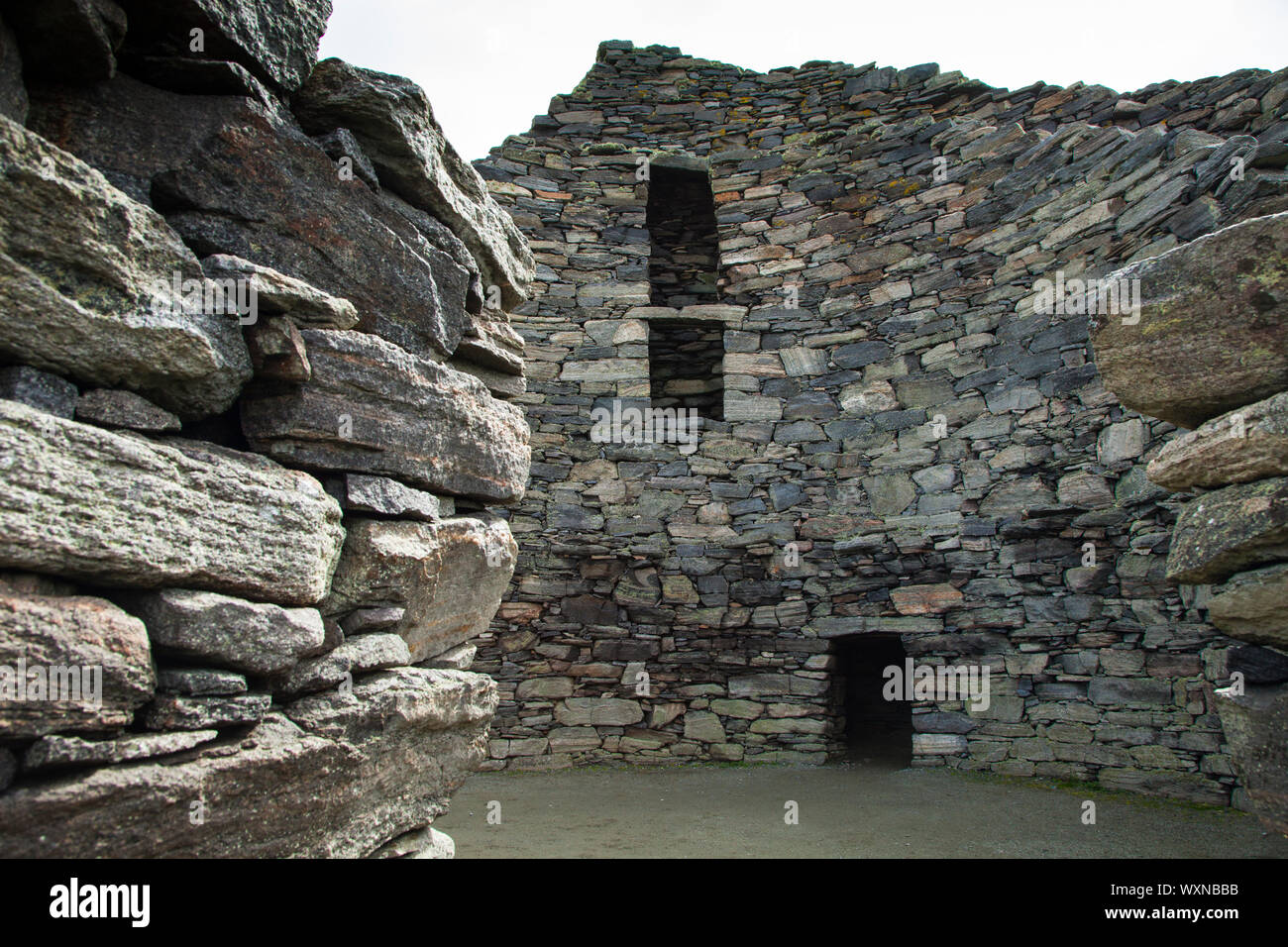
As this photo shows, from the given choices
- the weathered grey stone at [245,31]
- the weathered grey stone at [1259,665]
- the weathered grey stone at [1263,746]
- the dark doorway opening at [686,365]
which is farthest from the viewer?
the dark doorway opening at [686,365]

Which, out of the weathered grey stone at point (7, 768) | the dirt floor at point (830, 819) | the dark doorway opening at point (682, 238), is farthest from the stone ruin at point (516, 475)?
the dark doorway opening at point (682, 238)

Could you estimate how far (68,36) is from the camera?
5.38 feet

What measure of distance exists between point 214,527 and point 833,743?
622 cm

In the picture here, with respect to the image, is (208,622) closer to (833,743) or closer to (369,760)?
(369,760)

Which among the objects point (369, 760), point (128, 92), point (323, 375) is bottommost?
point (369, 760)

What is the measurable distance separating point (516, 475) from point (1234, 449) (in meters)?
2.05

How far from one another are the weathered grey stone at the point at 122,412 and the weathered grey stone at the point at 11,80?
538mm

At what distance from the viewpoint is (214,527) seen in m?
1.72

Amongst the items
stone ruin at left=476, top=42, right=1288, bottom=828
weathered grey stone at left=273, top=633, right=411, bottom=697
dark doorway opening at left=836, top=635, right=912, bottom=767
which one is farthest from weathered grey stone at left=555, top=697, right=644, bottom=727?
weathered grey stone at left=273, top=633, right=411, bottom=697

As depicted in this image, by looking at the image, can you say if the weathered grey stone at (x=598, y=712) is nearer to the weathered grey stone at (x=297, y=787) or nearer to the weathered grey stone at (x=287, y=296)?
the weathered grey stone at (x=297, y=787)

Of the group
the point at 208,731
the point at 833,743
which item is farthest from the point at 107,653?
the point at 833,743

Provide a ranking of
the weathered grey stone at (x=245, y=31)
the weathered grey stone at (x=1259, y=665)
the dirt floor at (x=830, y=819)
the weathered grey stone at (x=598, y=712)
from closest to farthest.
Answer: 1. the weathered grey stone at (x=245, y=31)
2. the weathered grey stone at (x=1259, y=665)
3. the dirt floor at (x=830, y=819)
4. the weathered grey stone at (x=598, y=712)

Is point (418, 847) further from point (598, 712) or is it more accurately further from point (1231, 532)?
point (598, 712)

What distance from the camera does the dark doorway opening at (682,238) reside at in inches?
345
